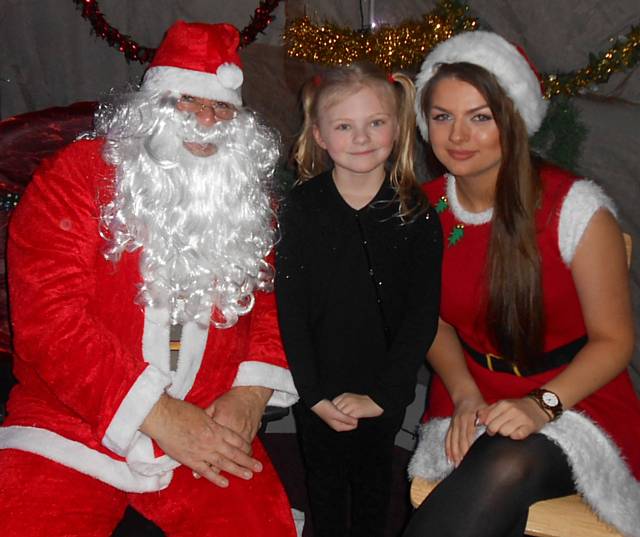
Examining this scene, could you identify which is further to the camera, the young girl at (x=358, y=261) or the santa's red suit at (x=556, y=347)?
the young girl at (x=358, y=261)

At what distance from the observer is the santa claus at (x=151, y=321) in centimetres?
165

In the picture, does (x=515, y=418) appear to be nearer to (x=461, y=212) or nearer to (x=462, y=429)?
(x=462, y=429)

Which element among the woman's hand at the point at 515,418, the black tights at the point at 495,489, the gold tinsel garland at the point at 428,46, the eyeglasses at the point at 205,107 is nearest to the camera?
the black tights at the point at 495,489

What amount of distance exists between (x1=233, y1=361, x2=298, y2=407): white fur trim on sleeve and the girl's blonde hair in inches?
20.7

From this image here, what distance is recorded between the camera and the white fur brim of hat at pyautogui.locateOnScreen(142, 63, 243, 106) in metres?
1.80

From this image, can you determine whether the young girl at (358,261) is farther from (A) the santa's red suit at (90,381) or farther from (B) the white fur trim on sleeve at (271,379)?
(A) the santa's red suit at (90,381)

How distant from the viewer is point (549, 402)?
1757 mm

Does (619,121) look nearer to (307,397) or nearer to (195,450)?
(307,397)

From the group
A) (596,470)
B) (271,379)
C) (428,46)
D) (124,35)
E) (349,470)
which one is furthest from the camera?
(124,35)

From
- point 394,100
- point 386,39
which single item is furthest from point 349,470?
point 386,39

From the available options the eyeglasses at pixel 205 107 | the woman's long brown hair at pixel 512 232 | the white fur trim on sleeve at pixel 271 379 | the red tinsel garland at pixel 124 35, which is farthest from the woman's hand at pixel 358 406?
the red tinsel garland at pixel 124 35

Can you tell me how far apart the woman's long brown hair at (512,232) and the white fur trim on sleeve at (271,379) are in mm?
563

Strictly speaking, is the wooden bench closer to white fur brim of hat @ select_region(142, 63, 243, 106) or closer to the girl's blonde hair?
the girl's blonde hair

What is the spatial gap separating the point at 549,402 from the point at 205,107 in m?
1.10
